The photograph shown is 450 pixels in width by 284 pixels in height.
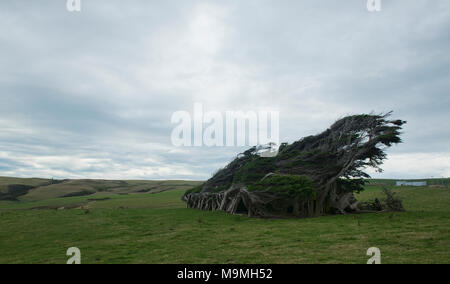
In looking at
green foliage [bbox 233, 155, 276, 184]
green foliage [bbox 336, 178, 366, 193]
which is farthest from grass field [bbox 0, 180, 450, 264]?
green foliage [bbox 233, 155, 276, 184]

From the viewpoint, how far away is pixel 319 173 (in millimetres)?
24203

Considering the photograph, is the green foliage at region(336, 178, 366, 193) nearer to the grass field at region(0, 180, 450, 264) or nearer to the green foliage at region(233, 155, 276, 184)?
the green foliage at region(233, 155, 276, 184)

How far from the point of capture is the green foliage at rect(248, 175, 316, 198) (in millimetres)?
21344

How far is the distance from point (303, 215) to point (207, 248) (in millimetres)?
13620

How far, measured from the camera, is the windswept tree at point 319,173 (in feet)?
72.9

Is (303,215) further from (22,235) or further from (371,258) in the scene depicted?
(22,235)
